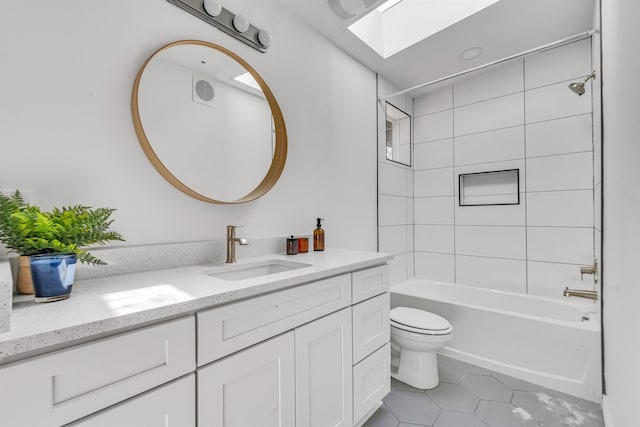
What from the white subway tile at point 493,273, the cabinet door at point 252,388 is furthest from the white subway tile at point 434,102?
the cabinet door at point 252,388

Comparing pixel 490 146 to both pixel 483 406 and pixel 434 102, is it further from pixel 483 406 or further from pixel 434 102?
pixel 483 406

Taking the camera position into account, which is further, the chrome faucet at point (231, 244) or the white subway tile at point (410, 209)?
the white subway tile at point (410, 209)

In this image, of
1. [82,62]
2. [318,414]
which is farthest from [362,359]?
[82,62]

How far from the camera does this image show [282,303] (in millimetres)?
1037

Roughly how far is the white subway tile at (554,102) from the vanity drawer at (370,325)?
2.07 metres

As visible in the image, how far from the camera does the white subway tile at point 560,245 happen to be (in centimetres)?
216

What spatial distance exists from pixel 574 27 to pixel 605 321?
1982 mm

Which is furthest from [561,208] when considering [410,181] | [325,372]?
[325,372]

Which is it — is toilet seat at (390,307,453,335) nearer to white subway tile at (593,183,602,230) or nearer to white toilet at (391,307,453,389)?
white toilet at (391,307,453,389)

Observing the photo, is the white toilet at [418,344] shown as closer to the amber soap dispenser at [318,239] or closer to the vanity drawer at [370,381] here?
the vanity drawer at [370,381]

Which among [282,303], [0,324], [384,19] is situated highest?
[384,19]

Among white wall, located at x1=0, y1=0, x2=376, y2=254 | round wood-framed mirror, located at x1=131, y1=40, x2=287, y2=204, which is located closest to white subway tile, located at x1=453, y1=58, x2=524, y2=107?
white wall, located at x1=0, y1=0, x2=376, y2=254

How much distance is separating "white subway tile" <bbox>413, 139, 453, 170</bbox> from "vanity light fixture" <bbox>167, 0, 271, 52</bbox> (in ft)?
6.51

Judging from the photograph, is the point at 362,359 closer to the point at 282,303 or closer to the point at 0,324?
the point at 282,303
